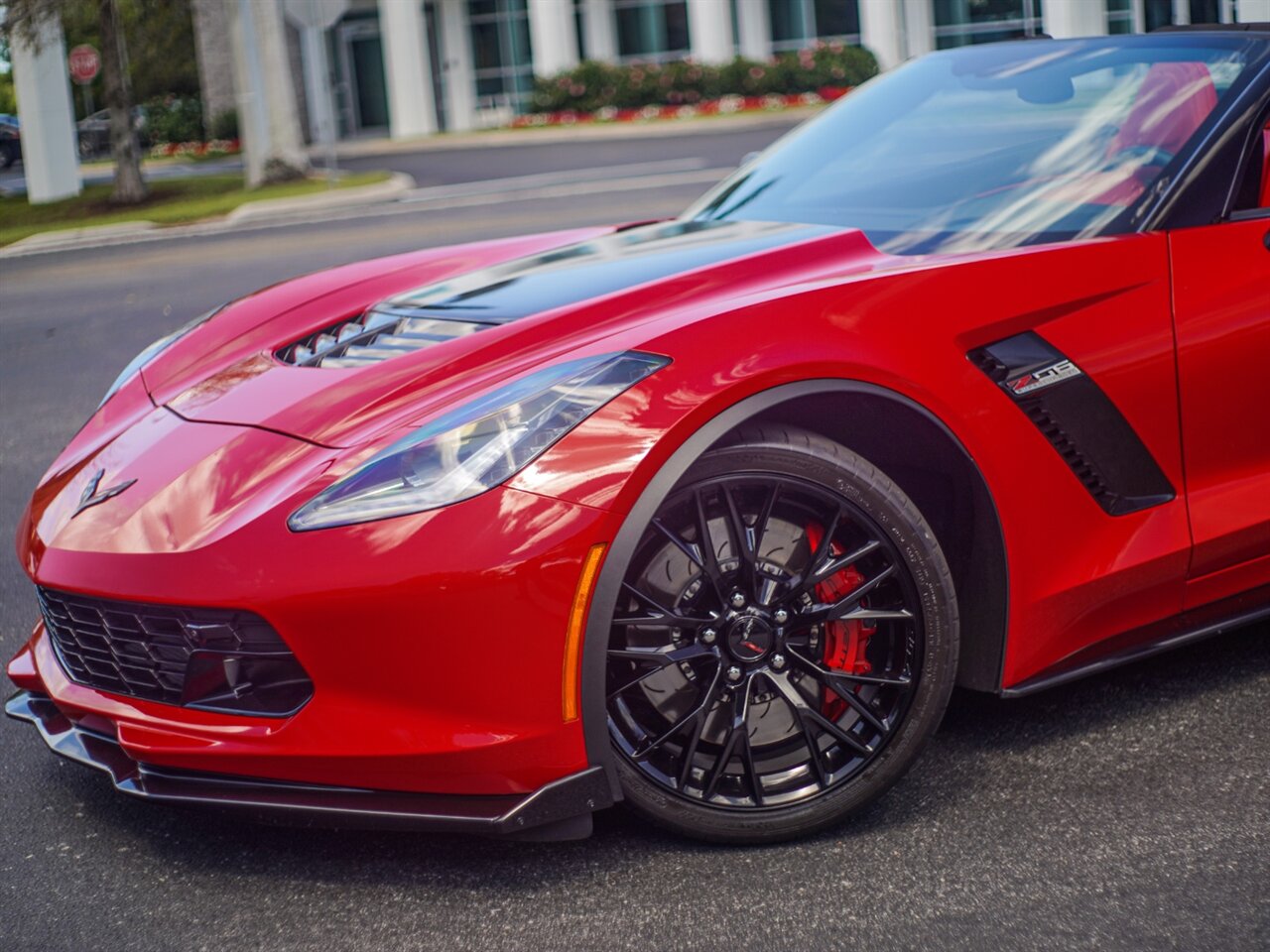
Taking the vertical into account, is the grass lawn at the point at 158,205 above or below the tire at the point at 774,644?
above

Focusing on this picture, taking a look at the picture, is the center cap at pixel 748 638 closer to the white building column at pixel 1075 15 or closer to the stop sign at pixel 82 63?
the white building column at pixel 1075 15

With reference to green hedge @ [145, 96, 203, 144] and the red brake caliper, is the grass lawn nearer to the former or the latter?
green hedge @ [145, 96, 203, 144]

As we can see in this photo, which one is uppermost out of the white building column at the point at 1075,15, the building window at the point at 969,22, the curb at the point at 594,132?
the building window at the point at 969,22

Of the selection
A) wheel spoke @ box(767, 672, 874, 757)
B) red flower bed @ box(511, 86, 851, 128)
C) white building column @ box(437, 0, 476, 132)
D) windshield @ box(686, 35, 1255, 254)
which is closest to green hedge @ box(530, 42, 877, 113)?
red flower bed @ box(511, 86, 851, 128)

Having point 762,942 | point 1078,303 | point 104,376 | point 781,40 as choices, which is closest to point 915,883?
point 762,942

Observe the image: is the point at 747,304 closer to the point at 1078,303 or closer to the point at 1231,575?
the point at 1078,303

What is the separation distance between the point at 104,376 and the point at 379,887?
5859 millimetres

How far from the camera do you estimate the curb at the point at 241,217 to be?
1655cm

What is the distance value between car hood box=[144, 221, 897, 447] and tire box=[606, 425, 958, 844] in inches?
13.9

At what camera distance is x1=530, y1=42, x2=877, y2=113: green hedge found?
32625 millimetres

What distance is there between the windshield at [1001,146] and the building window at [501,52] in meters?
36.2

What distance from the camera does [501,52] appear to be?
129 feet

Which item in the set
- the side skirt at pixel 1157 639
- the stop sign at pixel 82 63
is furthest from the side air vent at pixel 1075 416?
the stop sign at pixel 82 63

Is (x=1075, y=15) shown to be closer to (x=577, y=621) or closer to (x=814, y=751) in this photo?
(x=814, y=751)
